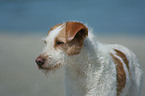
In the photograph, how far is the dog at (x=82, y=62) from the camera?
14.3 feet

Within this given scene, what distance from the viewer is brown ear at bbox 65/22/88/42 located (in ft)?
14.2

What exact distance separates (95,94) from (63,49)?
38.4 inches

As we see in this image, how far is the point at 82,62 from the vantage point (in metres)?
4.65

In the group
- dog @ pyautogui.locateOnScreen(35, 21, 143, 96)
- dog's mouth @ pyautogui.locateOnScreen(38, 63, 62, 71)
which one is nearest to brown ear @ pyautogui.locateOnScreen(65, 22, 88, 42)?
dog @ pyautogui.locateOnScreen(35, 21, 143, 96)

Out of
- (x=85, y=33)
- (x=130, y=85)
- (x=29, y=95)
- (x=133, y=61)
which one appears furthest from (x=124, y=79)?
(x=29, y=95)

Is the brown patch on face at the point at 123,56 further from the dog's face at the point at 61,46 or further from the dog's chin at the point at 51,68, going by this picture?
the dog's chin at the point at 51,68

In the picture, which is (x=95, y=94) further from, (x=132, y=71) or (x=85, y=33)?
(x=132, y=71)

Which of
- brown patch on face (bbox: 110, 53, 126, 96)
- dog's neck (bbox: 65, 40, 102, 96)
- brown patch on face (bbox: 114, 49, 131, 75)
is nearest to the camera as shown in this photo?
dog's neck (bbox: 65, 40, 102, 96)

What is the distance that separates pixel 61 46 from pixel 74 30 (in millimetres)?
331

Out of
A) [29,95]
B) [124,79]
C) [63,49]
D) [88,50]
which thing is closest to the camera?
[63,49]

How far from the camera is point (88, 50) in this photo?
4668 millimetres

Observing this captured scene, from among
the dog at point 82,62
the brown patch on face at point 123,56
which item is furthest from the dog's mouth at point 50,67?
the brown patch on face at point 123,56

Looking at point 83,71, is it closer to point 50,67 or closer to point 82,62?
point 82,62

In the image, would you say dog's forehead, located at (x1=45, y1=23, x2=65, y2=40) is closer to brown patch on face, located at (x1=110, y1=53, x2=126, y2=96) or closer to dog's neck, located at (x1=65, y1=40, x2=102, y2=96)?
dog's neck, located at (x1=65, y1=40, x2=102, y2=96)
